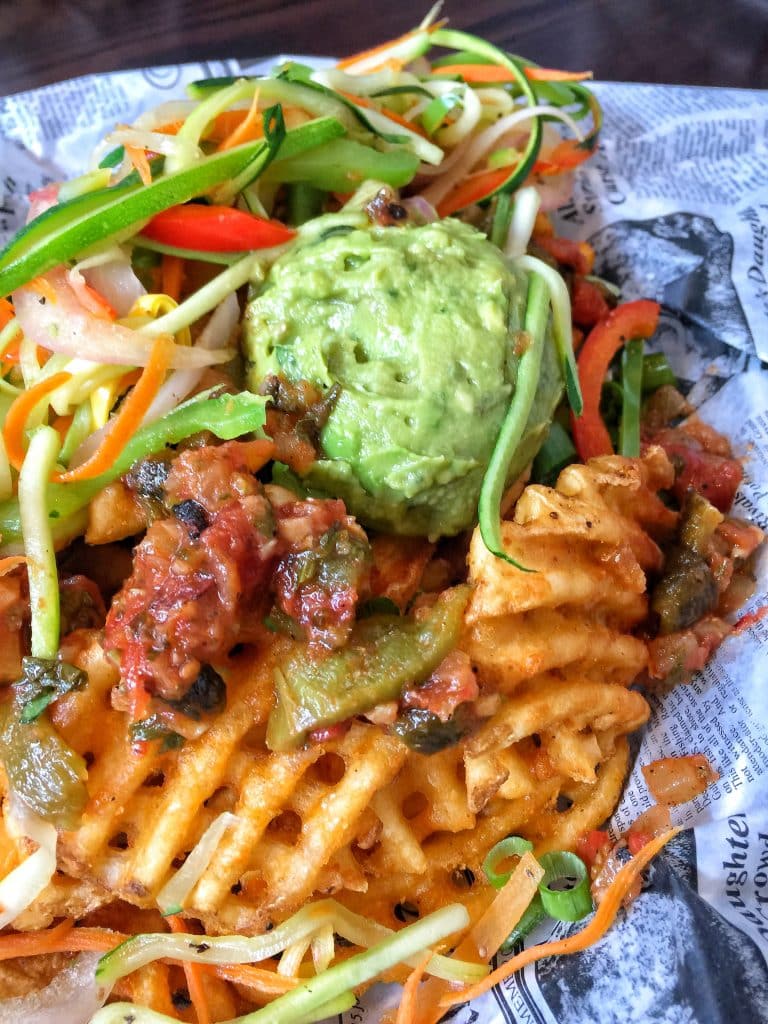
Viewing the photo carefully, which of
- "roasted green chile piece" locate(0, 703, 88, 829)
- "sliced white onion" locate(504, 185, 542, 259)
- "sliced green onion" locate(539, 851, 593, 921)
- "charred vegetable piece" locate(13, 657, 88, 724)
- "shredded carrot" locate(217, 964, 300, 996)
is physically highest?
"sliced white onion" locate(504, 185, 542, 259)

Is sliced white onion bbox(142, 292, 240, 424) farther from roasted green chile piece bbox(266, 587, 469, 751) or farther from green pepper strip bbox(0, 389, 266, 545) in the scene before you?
roasted green chile piece bbox(266, 587, 469, 751)

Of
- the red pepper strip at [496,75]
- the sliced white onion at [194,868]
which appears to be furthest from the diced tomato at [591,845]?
the red pepper strip at [496,75]

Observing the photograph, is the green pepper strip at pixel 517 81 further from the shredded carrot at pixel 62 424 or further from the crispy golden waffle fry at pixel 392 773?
the shredded carrot at pixel 62 424

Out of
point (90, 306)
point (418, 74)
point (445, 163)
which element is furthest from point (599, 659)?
point (418, 74)

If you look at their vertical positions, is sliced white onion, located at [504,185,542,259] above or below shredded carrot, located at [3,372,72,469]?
below

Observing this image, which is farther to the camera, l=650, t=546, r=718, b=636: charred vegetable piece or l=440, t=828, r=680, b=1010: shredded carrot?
l=650, t=546, r=718, b=636: charred vegetable piece

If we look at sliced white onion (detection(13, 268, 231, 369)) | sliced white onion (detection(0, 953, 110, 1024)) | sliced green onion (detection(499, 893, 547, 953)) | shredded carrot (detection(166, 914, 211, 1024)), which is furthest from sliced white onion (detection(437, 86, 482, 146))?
sliced white onion (detection(0, 953, 110, 1024))

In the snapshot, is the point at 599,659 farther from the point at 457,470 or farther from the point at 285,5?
the point at 285,5

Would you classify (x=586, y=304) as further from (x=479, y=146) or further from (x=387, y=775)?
(x=387, y=775)
